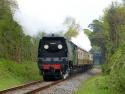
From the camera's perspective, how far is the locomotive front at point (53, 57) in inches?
1414

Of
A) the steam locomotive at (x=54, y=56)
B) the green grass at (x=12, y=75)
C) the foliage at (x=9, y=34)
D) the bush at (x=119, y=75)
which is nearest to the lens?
the bush at (x=119, y=75)

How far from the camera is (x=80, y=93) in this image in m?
23.1

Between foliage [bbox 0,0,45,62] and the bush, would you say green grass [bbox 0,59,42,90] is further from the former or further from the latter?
the bush

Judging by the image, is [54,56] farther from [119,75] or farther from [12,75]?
[119,75]

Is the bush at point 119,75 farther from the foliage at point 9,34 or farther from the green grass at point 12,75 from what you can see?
the foliage at point 9,34

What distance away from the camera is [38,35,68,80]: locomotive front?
3591cm

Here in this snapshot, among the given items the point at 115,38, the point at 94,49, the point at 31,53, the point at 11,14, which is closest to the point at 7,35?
the point at 11,14

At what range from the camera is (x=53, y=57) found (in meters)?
36.3

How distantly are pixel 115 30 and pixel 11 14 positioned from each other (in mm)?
25043

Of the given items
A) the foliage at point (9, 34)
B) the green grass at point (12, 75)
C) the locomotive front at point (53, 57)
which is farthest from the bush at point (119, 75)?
the foliage at point (9, 34)

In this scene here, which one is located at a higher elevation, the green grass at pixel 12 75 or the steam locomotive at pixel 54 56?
the steam locomotive at pixel 54 56

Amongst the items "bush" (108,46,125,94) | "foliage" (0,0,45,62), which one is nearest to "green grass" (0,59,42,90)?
"foliage" (0,0,45,62)

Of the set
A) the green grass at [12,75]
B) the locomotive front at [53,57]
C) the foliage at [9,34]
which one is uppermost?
the foliage at [9,34]

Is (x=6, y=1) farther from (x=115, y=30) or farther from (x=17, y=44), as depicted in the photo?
(x=115, y=30)
